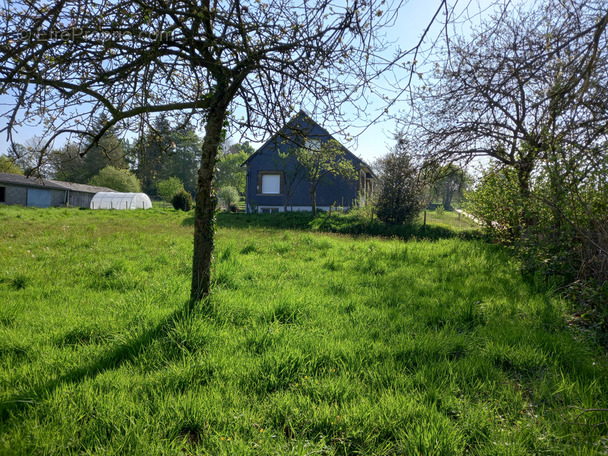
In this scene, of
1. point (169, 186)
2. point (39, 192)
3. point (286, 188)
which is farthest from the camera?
point (169, 186)

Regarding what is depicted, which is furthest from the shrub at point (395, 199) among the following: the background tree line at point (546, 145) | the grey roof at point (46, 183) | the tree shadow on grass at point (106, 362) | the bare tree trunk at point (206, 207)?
the grey roof at point (46, 183)

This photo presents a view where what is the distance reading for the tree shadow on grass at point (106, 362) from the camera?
2.34 meters

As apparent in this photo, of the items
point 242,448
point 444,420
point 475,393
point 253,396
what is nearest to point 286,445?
point 242,448

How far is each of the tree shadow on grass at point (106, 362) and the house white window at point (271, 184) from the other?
24015mm

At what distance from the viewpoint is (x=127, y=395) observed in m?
2.46

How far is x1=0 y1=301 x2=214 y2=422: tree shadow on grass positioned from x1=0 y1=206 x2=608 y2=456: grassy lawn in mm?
19

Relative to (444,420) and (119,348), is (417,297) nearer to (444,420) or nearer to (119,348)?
(444,420)

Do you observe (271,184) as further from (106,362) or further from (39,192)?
(39,192)

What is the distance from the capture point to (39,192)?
1367 inches

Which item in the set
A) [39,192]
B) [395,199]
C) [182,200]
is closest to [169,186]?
[182,200]

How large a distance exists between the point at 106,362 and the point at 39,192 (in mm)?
42436

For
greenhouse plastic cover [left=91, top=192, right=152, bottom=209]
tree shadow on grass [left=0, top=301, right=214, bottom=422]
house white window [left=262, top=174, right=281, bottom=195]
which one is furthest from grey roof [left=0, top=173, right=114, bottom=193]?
tree shadow on grass [left=0, top=301, right=214, bottom=422]

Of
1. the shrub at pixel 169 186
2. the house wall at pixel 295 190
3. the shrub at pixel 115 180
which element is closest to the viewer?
the house wall at pixel 295 190

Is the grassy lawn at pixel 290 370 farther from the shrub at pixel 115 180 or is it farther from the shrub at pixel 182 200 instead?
the shrub at pixel 115 180
